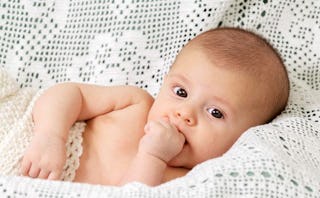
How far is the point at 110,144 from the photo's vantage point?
1315 millimetres

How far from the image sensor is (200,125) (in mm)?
1268

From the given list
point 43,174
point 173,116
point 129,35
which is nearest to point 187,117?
point 173,116

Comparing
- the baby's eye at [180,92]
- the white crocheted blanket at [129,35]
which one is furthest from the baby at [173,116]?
the white crocheted blanket at [129,35]

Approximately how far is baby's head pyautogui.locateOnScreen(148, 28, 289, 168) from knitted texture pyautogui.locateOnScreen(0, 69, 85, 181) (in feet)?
0.57

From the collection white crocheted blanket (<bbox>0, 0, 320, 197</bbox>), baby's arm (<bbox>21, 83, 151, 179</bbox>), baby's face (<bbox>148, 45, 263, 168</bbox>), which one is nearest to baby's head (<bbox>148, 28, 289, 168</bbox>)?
baby's face (<bbox>148, 45, 263, 168</bbox>)

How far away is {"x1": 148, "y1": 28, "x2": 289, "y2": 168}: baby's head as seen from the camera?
1274 millimetres

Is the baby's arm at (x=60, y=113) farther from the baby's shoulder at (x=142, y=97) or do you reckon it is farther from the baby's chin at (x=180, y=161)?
the baby's chin at (x=180, y=161)

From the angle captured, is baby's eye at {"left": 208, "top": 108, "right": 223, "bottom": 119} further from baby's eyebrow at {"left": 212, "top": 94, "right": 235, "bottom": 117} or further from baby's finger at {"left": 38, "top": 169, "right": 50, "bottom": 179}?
baby's finger at {"left": 38, "top": 169, "right": 50, "bottom": 179}

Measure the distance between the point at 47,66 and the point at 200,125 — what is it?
1.63ft

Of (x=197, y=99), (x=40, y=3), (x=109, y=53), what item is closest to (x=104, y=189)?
(x=197, y=99)

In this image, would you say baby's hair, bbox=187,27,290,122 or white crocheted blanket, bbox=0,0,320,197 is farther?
white crocheted blanket, bbox=0,0,320,197

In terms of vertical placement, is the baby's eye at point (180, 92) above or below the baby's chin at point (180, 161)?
above

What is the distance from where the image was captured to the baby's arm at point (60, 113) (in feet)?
3.94

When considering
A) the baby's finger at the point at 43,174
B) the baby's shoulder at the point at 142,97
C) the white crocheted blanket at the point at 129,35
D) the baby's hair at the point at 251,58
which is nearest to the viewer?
the baby's finger at the point at 43,174
